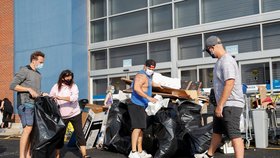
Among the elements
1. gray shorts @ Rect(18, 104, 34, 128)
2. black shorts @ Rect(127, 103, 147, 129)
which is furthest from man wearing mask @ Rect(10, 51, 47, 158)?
black shorts @ Rect(127, 103, 147, 129)

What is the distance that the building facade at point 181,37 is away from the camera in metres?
11.6

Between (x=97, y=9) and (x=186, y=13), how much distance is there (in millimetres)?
4386

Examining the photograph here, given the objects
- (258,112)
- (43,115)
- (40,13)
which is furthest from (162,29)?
(43,115)

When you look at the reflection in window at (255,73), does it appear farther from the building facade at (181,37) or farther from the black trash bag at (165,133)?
the black trash bag at (165,133)

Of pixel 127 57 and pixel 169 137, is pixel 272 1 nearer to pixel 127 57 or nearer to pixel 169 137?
pixel 127 57

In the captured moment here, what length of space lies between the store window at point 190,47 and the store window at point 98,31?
145 inches

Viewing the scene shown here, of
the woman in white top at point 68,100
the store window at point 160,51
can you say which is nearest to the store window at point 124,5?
the store window at point 160,51

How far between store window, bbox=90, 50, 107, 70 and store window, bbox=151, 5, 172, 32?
2647mm

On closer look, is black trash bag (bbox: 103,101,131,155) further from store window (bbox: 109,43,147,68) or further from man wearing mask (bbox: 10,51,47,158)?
store window (bbox: 109,43,147,68)

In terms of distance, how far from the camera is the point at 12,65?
1731 cm

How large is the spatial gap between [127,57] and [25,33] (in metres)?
4.93

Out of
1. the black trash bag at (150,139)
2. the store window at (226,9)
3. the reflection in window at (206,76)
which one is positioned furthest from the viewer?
the reflection in window at (206,76)

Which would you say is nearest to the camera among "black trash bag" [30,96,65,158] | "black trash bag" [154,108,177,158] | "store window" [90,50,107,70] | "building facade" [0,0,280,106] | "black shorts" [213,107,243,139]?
"black shorts" [213,107,243,139]

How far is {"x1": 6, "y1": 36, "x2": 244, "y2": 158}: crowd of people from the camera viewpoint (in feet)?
16.3
